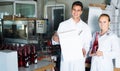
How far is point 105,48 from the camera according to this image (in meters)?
2.31

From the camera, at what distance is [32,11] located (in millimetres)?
3232

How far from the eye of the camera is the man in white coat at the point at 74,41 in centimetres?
228

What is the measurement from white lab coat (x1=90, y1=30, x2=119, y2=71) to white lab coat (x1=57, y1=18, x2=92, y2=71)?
0.45 feet

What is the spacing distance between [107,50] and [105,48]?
0.08 ft

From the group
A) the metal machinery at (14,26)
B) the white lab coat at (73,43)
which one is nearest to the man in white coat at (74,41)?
the white lab coat at (73,43)

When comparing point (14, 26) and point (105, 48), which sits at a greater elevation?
point (14, 26)

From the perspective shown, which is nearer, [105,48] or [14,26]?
[105,48]

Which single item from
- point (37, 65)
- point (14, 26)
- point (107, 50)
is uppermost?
point (14, 26)

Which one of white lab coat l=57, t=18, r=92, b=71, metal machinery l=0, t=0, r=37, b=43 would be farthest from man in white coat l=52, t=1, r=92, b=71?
metal machinery l=0, t=0, r=37, b=43

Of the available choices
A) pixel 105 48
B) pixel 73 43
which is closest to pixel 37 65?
pixel 73 43

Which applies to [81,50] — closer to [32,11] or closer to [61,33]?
[61,33]

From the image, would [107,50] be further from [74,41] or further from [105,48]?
[74,41]

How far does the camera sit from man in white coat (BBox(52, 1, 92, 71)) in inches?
89.9

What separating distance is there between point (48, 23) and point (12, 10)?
0.49 meters
